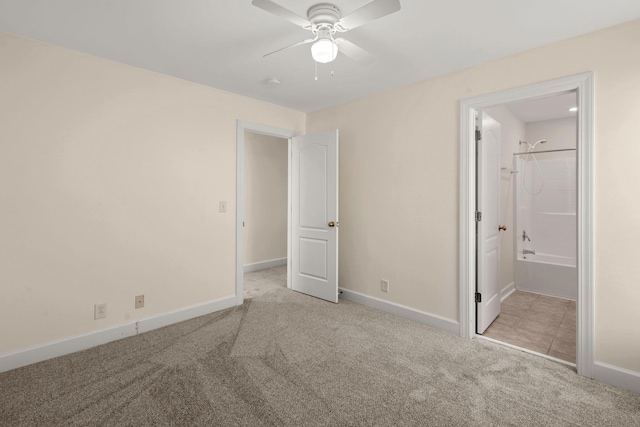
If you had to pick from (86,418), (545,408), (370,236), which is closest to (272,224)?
(370,236)

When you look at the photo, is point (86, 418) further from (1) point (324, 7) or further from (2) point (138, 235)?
(1) point (324, 7)

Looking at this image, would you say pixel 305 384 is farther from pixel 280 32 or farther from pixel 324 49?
pixel 280 32

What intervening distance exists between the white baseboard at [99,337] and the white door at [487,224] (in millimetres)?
2695

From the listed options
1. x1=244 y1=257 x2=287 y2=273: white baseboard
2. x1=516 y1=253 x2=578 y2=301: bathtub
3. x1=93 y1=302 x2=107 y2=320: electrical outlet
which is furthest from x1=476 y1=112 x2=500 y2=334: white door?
x1=244 y1=257 x2=287 y2=273: white baseboard

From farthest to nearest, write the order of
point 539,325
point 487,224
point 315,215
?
point 315,215
point 539,325
point 487,224

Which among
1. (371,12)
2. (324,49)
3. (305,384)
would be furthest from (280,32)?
(305,384)

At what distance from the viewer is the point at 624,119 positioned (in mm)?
2070

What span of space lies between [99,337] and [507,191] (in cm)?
495

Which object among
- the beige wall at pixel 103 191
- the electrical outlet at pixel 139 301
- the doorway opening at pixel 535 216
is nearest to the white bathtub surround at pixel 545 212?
the doorway opening at pixel 535 216

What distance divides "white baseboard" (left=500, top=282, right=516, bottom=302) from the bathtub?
0.12m

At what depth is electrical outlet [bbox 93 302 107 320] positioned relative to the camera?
2648mm

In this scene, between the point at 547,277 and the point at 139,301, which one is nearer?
the point at 139,301

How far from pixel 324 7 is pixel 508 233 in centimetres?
380

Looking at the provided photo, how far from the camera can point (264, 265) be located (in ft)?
18.6
